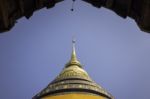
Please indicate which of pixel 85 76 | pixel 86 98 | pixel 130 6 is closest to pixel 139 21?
pixel 130 6

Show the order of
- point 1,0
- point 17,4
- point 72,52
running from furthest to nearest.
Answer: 1. point 72,52
2. point 17,4
3. point 1,0

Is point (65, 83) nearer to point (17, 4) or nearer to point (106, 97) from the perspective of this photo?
point (106, 97)

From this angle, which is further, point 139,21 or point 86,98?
point 86,98

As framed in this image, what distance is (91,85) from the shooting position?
2745 cm

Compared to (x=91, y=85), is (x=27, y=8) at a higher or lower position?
higher

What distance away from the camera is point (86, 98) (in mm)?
26703

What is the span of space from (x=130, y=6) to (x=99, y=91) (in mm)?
21847

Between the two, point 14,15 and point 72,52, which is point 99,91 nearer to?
point 72,52

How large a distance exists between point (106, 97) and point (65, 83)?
9.51 feet

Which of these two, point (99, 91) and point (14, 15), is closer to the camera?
point (14, 15)

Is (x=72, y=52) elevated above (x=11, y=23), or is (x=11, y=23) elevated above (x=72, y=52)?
(x=11, y=23)

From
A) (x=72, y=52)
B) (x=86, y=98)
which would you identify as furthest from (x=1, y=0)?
(x=72, y=52)

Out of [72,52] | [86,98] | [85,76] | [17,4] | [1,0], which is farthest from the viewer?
[72,52]

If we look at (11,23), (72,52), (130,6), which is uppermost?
(130,6)
